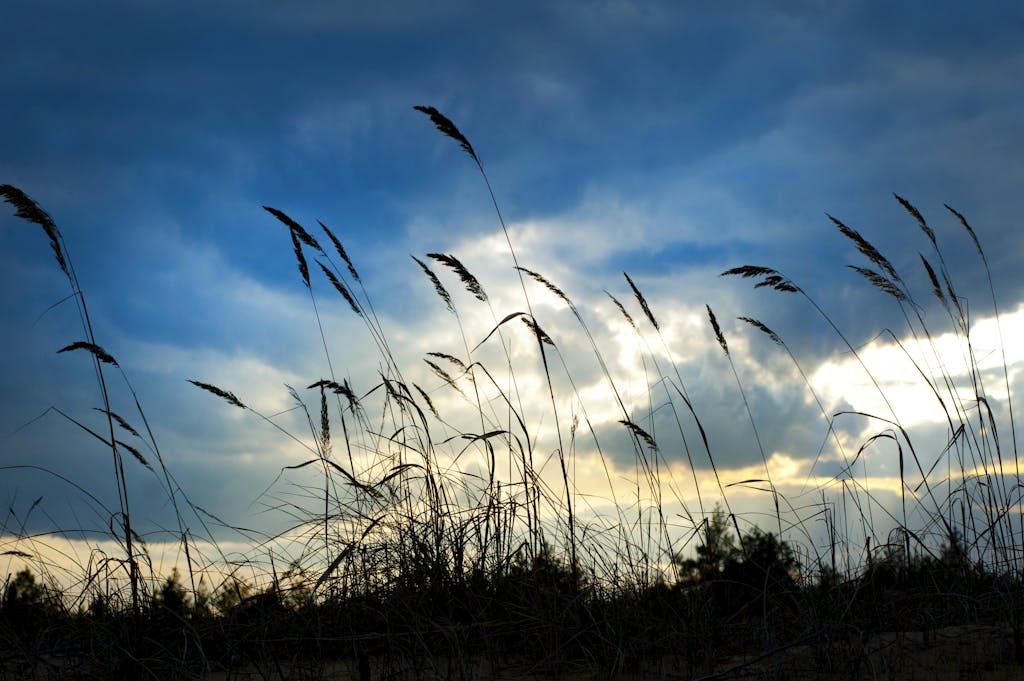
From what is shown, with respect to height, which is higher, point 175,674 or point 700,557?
point 700,557

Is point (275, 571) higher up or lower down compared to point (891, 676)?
higher up

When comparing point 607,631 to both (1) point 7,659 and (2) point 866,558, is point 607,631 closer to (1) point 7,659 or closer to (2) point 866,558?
(2) point 866,558

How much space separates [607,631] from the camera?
274cm

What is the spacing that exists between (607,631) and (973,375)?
2.39 metres

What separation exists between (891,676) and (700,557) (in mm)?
1044

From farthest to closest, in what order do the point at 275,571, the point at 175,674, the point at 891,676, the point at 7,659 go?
the point at 275,571 < the point at 7,659 < the point at 175,674 < the point at 891,676

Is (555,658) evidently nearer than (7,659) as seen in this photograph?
Yes

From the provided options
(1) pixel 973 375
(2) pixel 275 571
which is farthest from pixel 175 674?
(1) pixel 973 375

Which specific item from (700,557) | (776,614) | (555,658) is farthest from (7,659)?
(776,614)

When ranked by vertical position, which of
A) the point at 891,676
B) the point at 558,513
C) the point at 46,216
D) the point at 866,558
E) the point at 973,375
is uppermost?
the point at 46,216

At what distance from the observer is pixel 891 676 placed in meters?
2.37

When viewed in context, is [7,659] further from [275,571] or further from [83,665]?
[275,571]

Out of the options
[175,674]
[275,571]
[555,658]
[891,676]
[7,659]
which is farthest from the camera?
[275,571]

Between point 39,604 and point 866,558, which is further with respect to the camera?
point 39,604
